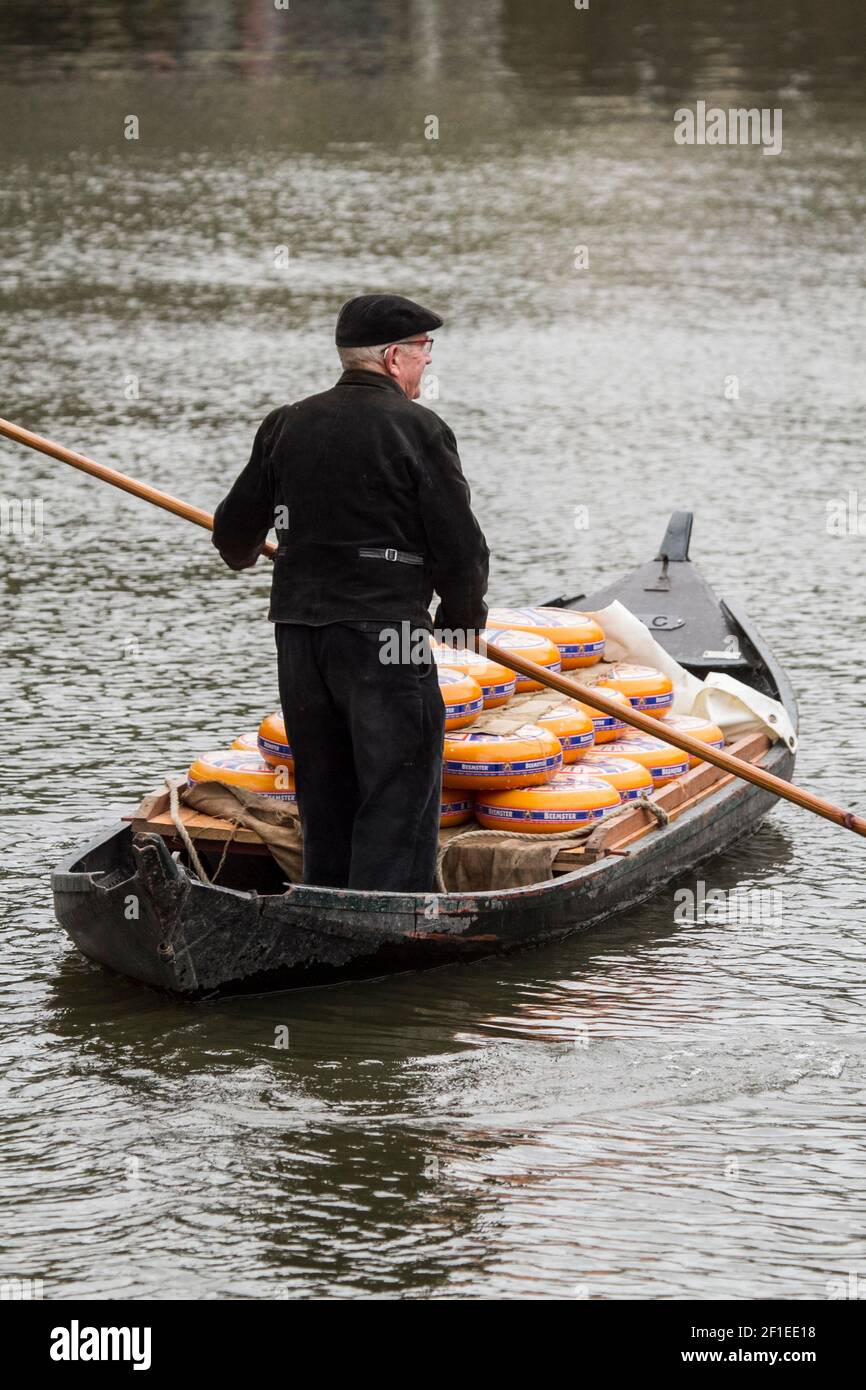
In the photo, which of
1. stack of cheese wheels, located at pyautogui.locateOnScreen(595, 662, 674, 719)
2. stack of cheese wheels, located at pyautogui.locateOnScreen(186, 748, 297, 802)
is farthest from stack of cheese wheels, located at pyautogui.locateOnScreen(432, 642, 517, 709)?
stack of cheese wheels, located at pyautogui.locateOnScreen(186, 748, 297, 802)

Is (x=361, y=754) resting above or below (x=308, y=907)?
above

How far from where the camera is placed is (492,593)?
12.6m

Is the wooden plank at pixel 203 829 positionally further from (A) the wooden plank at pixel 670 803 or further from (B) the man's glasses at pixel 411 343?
(B) the man's glasses at pixel 411 343

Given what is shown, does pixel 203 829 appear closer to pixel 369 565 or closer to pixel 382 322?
pixel 369 565

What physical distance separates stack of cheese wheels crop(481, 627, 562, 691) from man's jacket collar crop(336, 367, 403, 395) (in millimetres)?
1340

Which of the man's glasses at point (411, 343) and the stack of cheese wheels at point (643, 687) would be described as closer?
the man's glasses at point (411, 343)

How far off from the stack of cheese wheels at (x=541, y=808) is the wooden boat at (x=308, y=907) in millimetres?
98

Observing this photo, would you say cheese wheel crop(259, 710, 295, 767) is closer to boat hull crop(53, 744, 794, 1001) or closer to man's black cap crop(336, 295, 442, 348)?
boat hull crop(53, 744, 794, 1001)

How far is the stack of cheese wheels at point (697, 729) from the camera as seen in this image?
343 inches

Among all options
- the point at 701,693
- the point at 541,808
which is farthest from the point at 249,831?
the point at 701,693

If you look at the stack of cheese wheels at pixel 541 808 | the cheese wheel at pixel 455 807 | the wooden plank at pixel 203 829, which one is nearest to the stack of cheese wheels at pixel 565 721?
the stack of cheese wheels at pixel 541 808

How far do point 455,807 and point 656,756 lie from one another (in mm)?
991

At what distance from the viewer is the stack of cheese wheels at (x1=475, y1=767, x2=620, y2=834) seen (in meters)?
7.91

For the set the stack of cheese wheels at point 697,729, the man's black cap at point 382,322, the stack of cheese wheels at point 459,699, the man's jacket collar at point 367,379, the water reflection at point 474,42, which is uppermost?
the water reflection at point 474,42
